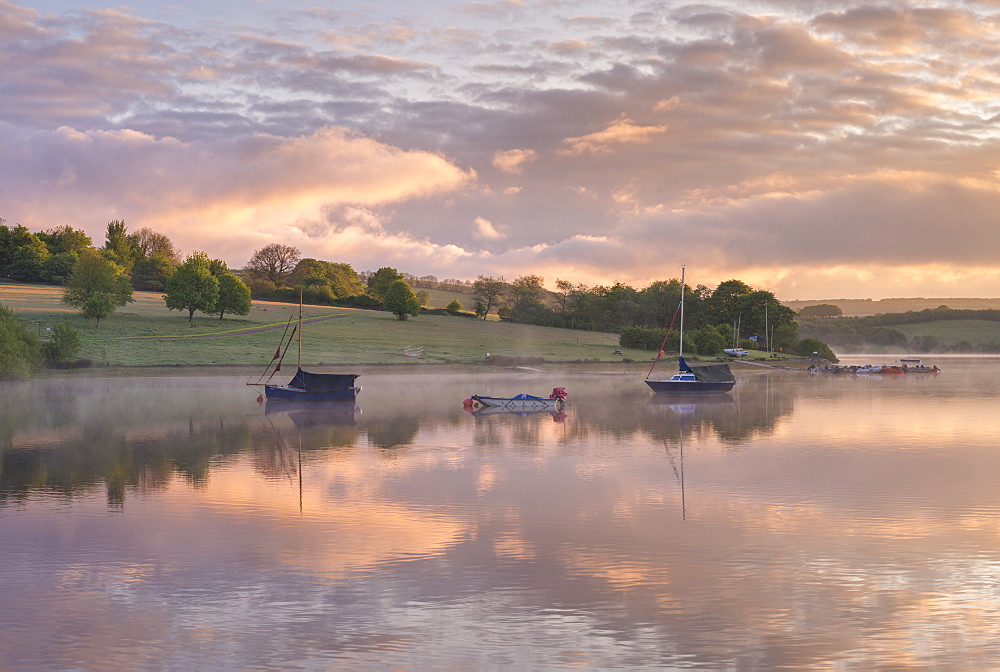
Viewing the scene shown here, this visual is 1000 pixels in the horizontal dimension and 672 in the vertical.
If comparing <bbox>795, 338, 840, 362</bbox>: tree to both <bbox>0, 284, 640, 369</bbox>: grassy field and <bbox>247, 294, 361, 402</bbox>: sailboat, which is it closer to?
<bbox>0, 284, 640, 369</bbox>: grassy field

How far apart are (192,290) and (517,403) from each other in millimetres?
75692

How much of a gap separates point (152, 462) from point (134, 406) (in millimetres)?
26566

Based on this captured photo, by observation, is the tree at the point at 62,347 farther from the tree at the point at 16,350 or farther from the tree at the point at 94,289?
the tree at the point at 94,289

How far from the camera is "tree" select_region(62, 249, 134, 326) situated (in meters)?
A: 114

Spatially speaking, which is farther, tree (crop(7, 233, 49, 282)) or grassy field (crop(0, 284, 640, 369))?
tree (crop(7, 233, 49, 282))

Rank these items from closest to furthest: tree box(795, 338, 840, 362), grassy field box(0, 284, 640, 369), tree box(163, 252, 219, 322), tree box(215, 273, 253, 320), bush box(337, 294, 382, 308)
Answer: grassy field box(0, 284, 640, 369), tree box(163, 252, 219, 322), tree box(215, 273, 253, 320), tree box(795, 338, 840, 362), bush box(337, 294, 382, 308)

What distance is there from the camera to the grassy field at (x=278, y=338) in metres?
96.4

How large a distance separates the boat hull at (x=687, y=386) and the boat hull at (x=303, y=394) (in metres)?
26.0

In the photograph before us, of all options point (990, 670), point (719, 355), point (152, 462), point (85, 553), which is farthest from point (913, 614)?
point (719, 355)

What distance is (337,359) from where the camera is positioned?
9875 cm

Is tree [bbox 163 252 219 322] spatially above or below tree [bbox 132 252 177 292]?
below

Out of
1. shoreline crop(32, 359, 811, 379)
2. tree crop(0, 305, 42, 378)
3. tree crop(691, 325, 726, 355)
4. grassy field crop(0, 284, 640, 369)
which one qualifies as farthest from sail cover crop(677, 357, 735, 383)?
tree crop(691, 325, 726, 355)

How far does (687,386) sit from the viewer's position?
77.1 m

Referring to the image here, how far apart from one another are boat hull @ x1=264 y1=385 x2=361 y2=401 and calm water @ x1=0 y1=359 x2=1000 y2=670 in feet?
67.4
